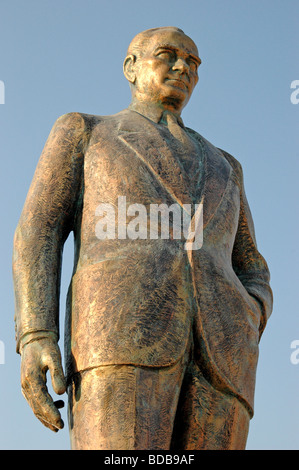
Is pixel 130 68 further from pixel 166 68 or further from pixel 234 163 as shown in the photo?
pixel 234 163

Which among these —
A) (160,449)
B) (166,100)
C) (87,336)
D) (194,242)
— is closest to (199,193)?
(194,242)

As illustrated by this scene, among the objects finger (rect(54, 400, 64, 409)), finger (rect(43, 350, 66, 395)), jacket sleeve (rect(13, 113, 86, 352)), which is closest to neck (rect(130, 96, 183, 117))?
jacket sleeve (rect(13, 113, 86, 352))

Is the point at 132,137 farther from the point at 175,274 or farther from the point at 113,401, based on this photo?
the point at 113,401

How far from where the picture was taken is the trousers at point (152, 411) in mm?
6285

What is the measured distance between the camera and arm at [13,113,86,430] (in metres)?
6.55

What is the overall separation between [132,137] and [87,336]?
1647 mm

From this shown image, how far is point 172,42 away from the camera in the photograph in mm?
7855

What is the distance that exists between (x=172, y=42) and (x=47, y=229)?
1917 mm

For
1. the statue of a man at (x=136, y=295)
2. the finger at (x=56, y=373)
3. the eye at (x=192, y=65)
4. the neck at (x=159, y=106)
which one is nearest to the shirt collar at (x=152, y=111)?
the neck at (x=159, y=106)

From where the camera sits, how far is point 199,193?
730 centimetres

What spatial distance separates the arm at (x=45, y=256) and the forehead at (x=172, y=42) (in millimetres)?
966

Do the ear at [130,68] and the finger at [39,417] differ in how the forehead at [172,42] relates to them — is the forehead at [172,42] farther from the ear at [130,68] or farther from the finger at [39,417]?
the finger at [39,417]

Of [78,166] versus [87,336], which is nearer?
[87,336]

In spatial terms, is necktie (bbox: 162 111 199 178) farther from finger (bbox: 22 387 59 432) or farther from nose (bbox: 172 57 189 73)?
finger (bbox: 22 387 59 432)
